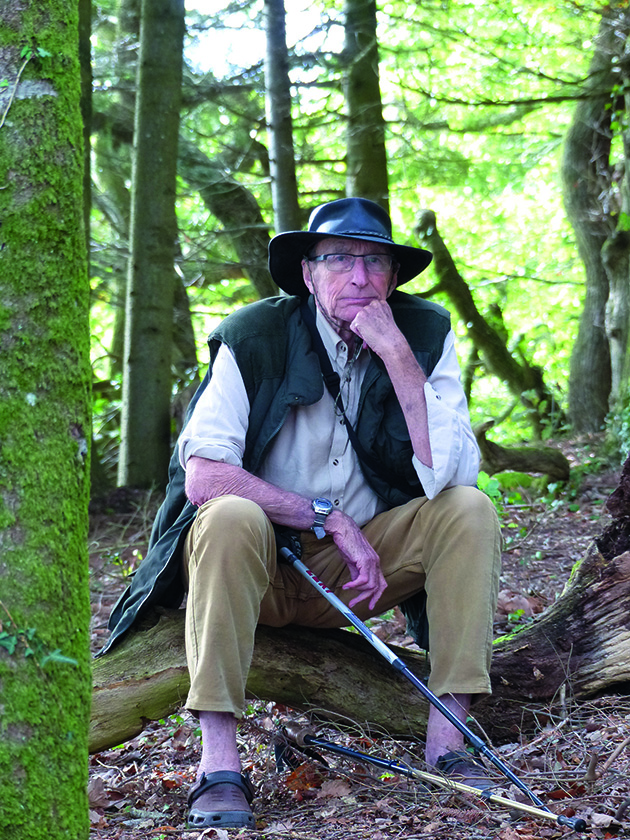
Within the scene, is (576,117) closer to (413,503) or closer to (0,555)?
(413,503)

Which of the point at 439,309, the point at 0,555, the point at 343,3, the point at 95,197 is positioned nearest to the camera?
the point at 0,555

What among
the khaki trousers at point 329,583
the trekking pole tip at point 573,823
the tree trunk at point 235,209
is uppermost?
the tree trunk at point 235,209

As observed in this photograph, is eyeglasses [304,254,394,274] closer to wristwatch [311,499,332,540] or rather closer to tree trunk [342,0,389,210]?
wristwatch [311,499,332,540]

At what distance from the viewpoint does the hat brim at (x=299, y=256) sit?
11.7ft

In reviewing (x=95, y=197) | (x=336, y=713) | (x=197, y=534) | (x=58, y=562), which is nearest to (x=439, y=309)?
(x=197, y=534)

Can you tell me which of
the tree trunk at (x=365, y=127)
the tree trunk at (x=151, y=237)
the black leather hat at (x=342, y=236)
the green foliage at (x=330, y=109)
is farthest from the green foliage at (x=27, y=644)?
the tree trunk at (x=365, y=127)

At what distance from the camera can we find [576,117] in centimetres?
1092

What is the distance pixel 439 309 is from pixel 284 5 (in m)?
5.12

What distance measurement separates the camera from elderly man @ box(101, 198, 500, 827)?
2844 millimetres

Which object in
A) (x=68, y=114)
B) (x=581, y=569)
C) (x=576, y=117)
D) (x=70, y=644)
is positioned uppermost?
(x=576, y=117)

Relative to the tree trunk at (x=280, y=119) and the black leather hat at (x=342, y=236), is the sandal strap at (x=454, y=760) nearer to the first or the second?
the black leather hat at (x=342, y=236)

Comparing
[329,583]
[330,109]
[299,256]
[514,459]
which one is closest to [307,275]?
[299,256]

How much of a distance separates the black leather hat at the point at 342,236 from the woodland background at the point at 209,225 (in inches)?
34.1

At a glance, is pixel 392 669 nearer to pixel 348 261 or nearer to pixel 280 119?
pixel 348 261
